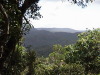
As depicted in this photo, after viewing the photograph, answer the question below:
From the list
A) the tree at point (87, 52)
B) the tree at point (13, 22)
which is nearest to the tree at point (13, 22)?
the tree at point (13, 22)

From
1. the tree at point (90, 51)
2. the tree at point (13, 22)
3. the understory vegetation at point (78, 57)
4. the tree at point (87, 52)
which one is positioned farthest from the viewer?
the tree at point (87, 52)

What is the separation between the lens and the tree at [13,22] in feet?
33.3

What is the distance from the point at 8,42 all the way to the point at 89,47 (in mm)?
31298

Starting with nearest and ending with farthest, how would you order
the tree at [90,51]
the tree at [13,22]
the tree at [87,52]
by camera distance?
the tree at [13,22] → the tree at [90,51] → the tree at [87,52]

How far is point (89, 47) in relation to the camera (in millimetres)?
42562

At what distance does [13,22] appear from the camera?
10812mm

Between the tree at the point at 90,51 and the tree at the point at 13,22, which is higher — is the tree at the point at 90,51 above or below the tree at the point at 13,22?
below

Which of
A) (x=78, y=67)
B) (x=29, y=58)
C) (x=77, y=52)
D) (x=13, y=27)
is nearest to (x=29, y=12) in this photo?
(x=13, y=27)

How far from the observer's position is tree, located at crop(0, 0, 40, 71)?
10.2 metres

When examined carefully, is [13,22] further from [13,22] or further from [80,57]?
[80,57]

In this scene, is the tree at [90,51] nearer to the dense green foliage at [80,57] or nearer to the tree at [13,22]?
the dense green foliage at [80,57]

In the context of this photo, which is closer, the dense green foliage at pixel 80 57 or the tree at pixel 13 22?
the tree at pixel 13 22

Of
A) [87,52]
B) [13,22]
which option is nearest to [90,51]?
[87,52]

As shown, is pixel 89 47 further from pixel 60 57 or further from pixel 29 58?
pixel 29 58
